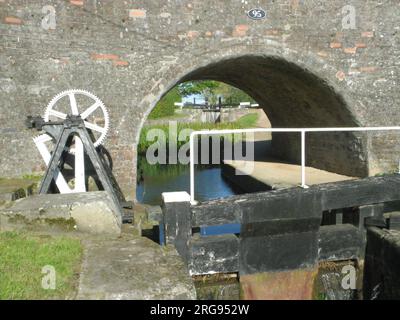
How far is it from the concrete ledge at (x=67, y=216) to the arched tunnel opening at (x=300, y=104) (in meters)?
5.05

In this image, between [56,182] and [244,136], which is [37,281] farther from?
[244,136]

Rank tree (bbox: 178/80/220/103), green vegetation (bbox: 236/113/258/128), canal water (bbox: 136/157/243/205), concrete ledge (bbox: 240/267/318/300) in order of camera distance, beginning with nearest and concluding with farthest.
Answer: concrete ledge (bbox: 240/267/318/300), canal water (bbox: 136/157/243/205), green vegetation (bbox: 236/113/258/128), tree (bbox: 178/80/220/103)

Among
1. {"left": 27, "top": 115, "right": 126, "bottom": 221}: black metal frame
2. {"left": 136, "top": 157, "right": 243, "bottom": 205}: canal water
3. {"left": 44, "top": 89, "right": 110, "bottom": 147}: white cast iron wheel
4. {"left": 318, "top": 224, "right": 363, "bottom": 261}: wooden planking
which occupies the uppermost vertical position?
{"left": 44, "top": 89, "right": 110, "bottom": 147}: white cast iron wheel

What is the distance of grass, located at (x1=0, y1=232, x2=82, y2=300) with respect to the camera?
2.71 m

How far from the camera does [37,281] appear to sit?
2848mm

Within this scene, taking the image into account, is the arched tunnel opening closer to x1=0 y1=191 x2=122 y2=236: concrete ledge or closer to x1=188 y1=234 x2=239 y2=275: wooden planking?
x1=188 y1=234 x2=239 y2=275: wooden planking

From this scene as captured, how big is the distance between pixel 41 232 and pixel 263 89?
31.1 ft

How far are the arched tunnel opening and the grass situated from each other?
5.55 meters

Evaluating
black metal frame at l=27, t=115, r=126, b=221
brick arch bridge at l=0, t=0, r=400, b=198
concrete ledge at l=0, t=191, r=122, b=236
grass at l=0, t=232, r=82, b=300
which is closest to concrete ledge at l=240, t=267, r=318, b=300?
concrete ledge at l=0, t=191, r=122, b=236

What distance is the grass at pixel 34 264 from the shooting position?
271 centimetres

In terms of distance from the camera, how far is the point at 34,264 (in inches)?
124

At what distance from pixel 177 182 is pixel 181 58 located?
280 inches

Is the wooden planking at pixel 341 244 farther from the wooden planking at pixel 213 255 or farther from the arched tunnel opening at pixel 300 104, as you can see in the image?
the arched tunnel opening at pixel 300 104
